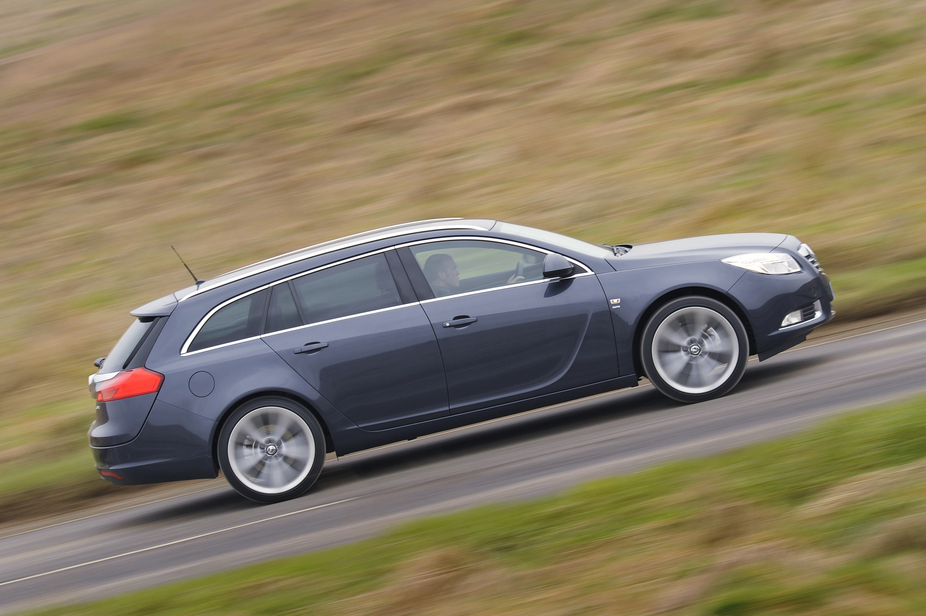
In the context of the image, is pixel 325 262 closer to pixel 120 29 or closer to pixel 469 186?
pixel 469 186

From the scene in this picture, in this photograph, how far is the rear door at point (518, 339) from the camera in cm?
717

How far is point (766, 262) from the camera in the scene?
7.37 metres

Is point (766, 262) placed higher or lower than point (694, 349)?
higher

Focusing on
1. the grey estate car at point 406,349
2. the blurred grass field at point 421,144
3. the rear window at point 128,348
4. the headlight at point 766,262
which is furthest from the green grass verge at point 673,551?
the blurred grass field at point 421,144

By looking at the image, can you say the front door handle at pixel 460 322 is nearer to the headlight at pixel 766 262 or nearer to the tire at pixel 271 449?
the tire at pixel 271 449

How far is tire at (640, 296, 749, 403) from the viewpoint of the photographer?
719 centimetres

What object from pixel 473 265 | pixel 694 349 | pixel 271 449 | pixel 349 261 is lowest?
pixel 271 449

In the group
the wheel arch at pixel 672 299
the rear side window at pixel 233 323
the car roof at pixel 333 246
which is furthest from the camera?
the car roof at pixel 333 246

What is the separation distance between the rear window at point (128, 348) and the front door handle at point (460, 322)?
7.35 feet

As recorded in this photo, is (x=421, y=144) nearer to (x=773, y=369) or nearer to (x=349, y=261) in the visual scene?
(x=349, y=261)

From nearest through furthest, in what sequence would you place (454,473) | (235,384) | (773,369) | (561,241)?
(454,473), (235,384), (561,241), (773,369)

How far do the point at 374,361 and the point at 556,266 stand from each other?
147 cm

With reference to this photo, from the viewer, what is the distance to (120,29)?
2423 cm

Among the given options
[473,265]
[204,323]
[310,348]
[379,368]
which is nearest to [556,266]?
[473,265]
